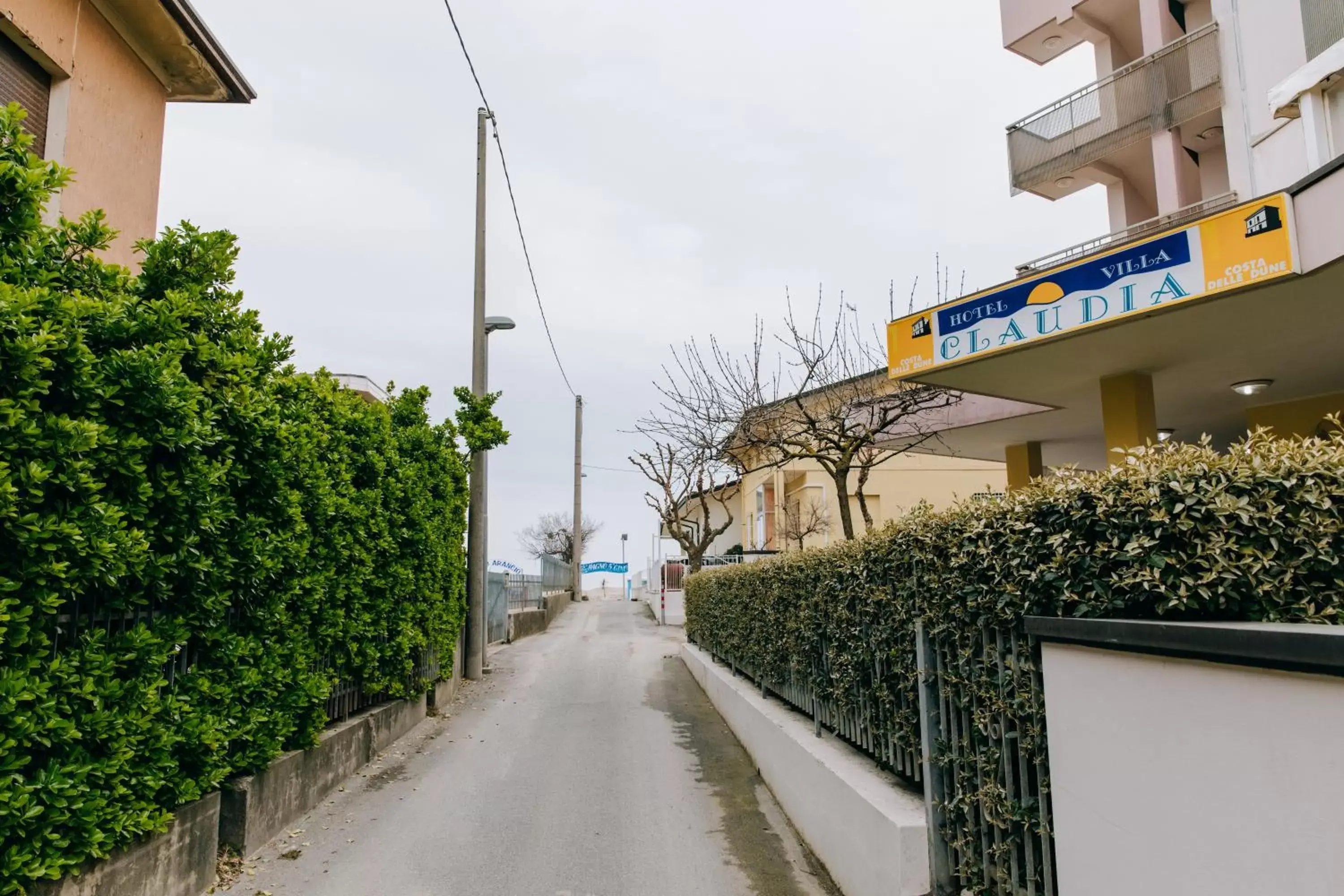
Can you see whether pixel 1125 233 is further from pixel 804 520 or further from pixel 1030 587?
pixel 804 520

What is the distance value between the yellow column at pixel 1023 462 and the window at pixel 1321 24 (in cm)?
662

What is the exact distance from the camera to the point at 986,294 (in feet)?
29.0

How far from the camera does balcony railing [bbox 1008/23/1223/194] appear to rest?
12938mm

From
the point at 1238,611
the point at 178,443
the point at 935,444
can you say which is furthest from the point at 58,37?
the point at 935,444

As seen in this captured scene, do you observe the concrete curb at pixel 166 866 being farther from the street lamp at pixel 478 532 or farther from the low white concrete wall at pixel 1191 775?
the street lamp at pixel 478 532

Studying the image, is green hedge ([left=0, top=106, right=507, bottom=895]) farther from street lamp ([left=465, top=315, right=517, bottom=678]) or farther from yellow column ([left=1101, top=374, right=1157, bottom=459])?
yellow column ([left=1101, top=374, right=1157, bottom=459])

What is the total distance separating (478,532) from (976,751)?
414 inches

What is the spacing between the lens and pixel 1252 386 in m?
9.78

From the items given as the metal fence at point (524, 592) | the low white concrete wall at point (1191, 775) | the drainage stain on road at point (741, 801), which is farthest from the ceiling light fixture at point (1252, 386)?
the metal fence at point (524, 592)

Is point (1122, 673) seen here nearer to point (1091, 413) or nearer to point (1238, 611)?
point (1238, 611)

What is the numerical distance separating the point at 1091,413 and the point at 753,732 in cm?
707

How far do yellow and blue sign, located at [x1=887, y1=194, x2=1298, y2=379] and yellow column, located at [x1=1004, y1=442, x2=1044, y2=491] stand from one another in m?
6.12

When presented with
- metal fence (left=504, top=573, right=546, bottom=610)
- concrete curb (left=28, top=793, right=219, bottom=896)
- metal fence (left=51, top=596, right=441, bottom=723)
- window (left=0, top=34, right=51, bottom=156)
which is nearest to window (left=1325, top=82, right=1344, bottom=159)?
metal fence (left=51, top=596, right=441, bottom=723)

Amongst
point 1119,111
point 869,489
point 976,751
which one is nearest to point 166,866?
point 976,751
